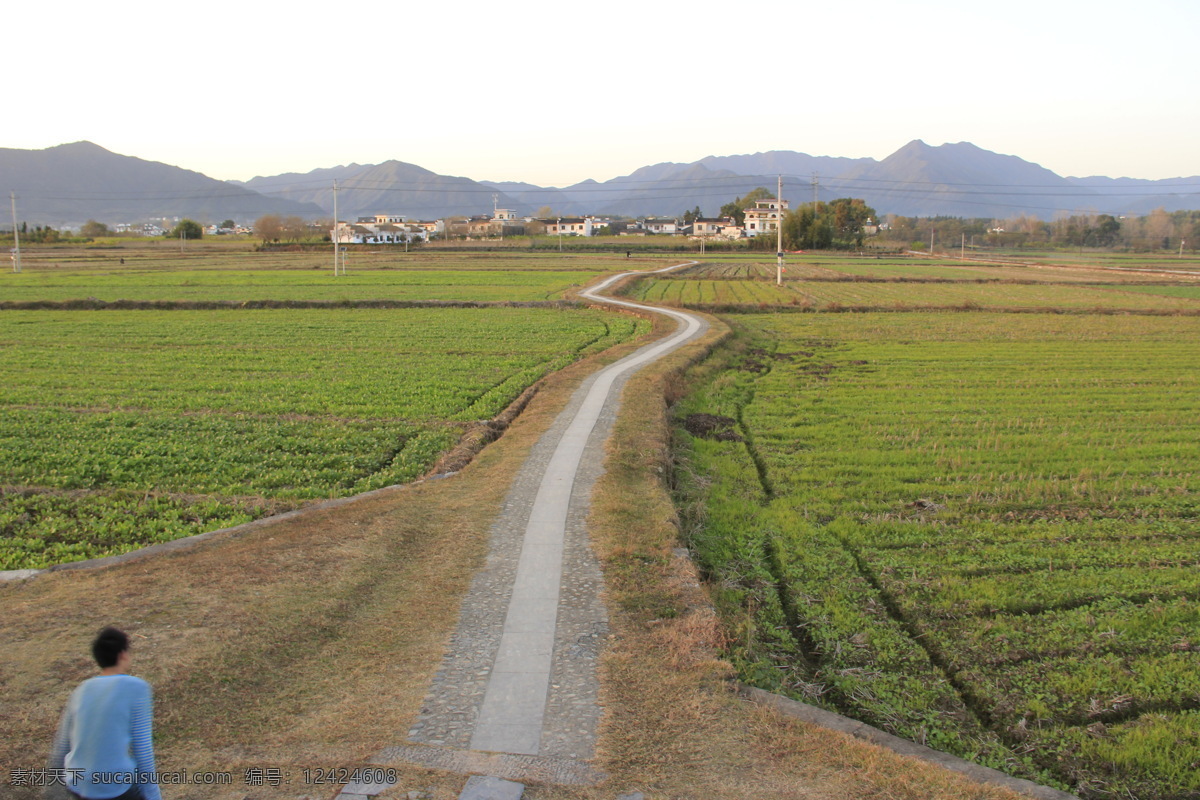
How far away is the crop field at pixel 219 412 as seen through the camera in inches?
490

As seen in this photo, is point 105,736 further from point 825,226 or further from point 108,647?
point 825,226

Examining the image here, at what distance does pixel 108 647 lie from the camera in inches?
184

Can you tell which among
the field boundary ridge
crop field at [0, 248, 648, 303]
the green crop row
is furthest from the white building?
the field boundary ridge

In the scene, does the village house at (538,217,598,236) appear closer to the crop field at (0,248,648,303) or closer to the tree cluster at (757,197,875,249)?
the tree cluster at (757,197,875,249)

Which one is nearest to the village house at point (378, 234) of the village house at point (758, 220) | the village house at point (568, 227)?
the village house at point (568, 227)

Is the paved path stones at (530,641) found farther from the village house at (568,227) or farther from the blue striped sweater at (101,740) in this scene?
the village house at (568,227)

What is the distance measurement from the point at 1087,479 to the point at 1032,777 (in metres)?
9.36

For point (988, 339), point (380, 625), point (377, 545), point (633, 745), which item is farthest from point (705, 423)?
point (988, 339)

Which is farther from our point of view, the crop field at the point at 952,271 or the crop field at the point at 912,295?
the crop field at the point at 952,271

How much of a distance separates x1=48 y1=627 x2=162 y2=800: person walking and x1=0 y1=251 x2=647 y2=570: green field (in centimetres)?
702

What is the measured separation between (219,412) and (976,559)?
16.4 m

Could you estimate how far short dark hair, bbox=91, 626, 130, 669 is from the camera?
464 centimetres

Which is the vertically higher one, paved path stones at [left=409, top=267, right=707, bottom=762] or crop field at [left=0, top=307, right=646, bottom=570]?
crop field at [left=0, top=307, right=646, bottom=570]

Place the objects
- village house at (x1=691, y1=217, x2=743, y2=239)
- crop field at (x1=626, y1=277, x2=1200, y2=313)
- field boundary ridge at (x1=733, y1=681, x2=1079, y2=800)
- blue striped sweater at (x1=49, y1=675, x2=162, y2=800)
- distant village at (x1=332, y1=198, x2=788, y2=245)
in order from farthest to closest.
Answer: village house at (x1=691, y1=217, x2=743, y2=239) → distant village at (x1=332, y1=198, x2=788, y2=245) → crop field at (x1=626, y1=277, x2=1200, y2=313) → field boundary ridge at (x1=733, y1=681, x2=1079, y2=800) → blue striped sweater at (x1=49, y1=675, x2=162, y2=800)
